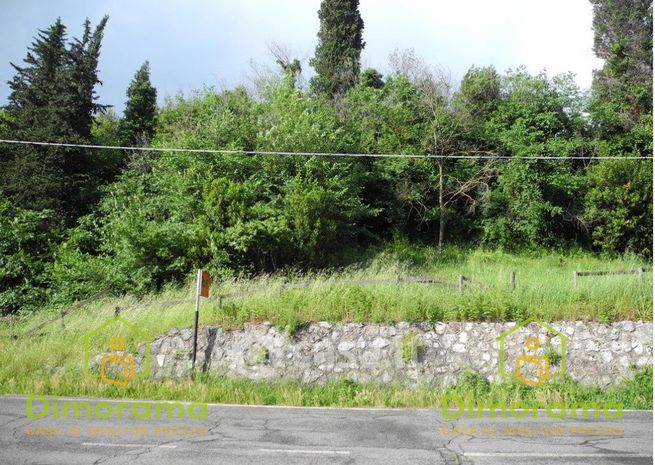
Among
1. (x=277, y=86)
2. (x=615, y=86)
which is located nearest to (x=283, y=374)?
(x=277, y=86)

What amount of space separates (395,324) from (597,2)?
41.4 m

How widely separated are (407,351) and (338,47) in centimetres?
2717

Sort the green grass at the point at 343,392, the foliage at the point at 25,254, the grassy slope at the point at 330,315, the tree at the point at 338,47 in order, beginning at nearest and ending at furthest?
1. the green grass at the point at 343,392
2. the grassy slope at the point at 330,315
3. the foliage at the point at 25,254
4. the tree at the point at 338,47

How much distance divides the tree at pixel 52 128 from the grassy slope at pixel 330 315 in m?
11.4

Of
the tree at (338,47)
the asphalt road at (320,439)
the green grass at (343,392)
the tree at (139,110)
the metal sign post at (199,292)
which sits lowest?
the green grass at (343,392)

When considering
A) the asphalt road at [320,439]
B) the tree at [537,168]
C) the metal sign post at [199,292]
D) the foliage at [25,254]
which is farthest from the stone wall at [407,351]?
the tree at [537,168]

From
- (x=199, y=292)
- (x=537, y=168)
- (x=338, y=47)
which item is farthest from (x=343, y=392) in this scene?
(x=338, y=47)

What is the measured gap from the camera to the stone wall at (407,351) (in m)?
13.2

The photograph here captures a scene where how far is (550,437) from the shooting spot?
866cm

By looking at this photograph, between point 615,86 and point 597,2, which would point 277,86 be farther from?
point 597,2

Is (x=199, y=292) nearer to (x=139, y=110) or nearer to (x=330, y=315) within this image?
(x=330, y=315)

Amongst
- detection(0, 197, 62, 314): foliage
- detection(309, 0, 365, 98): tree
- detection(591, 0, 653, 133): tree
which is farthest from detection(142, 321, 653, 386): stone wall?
detection(309, 0, 365, 98): tree

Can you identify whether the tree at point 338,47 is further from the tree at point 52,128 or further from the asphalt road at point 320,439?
the asphalt road at point 320,439

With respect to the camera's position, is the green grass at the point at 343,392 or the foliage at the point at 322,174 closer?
the green grass at the point at 343,392
